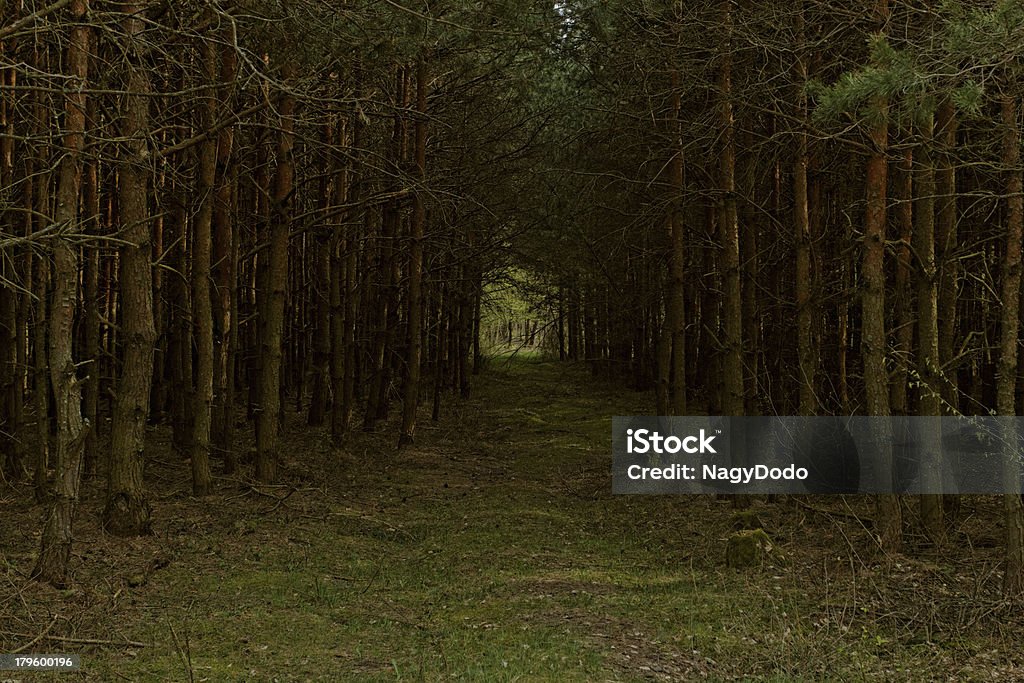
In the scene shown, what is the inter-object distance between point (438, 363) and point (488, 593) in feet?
44.4

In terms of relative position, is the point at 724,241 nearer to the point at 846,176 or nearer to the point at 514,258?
the point at 846,176

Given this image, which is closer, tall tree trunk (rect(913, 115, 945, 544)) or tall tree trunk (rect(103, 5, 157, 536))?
tall tree trunk (rect(103, 5, 157, 536))

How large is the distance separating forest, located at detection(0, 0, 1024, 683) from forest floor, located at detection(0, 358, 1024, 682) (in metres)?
0.05

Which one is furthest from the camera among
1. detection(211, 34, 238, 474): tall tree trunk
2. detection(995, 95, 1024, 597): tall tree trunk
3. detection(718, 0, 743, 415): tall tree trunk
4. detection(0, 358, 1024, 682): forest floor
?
detection(211, 34, 238, 474): tall tree trunk

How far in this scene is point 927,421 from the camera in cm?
1002

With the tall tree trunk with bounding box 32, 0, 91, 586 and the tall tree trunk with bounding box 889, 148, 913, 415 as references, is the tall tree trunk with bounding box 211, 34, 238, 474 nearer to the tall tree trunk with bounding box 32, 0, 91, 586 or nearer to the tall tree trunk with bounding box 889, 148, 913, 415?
the tall tree trunk with bounding box 32, 0, 91, 586

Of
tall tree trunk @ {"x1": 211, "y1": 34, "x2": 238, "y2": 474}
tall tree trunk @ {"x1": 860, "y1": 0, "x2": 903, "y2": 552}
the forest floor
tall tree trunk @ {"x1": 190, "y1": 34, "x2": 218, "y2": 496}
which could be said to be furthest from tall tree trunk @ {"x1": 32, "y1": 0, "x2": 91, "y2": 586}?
tall tree trunk @ {"x1": 860, "y1": 0, "x2": 903, "y2": 552}

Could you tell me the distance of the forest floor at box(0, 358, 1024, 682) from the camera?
659cm

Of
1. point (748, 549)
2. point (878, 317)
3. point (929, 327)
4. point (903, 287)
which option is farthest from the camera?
point (903, 287)

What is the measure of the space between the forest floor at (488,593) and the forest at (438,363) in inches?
2.0

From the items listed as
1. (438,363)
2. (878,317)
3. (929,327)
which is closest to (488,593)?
(878,317)

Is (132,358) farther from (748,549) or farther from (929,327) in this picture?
(929,327)

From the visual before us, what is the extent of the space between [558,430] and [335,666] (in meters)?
16.2

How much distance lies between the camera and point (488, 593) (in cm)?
859
